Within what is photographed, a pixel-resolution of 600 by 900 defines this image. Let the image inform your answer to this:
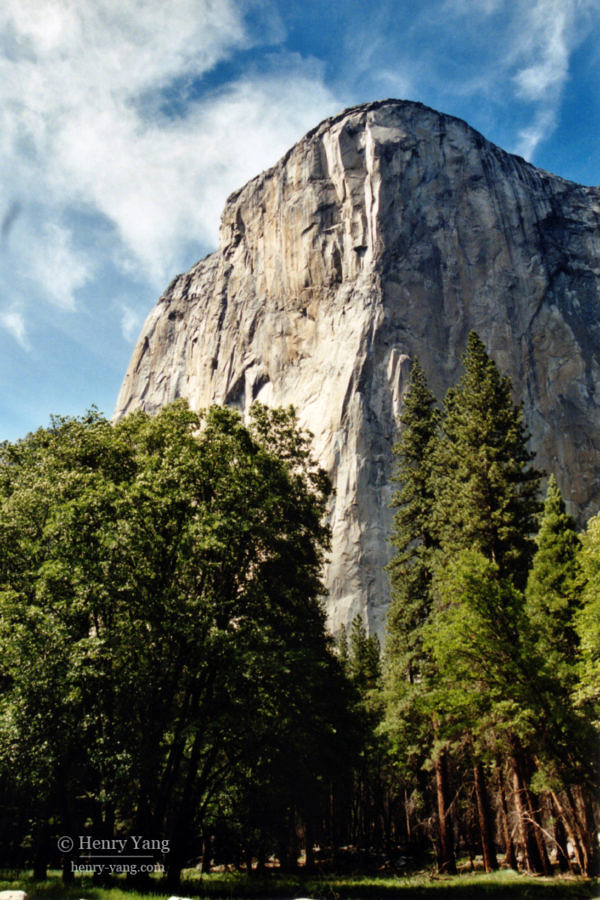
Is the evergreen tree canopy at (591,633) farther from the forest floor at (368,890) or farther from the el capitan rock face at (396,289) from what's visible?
the el capitan rock face at (396,289)

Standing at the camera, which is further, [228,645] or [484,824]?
[484,824]

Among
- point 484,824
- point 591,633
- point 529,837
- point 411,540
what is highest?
point 411,540

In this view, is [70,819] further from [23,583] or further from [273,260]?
[273,260]

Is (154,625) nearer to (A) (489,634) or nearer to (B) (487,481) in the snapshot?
(A) (489,634)

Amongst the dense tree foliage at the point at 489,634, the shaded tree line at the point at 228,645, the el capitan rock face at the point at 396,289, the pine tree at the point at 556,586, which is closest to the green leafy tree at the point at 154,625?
the shaded tree line at the point at 228,645

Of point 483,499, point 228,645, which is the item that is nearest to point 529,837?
point 483,499

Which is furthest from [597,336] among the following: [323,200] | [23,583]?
[23,583]
